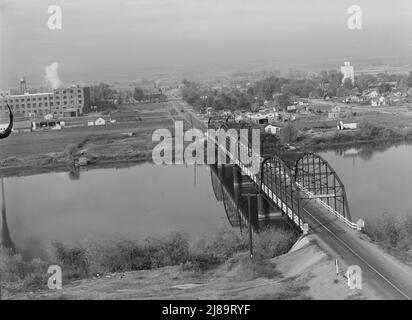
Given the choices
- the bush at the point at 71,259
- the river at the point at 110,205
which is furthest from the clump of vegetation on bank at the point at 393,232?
the bush at the point at 71,259

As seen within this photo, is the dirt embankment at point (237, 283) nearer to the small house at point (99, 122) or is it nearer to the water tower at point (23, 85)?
the small house at point (99, 122)

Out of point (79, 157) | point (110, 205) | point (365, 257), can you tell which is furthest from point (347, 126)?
point (365, 257)

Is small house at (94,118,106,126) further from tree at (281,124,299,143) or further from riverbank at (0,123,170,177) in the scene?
tree at (281,124,299,143)

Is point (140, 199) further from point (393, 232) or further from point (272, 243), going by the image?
point (393, 232)

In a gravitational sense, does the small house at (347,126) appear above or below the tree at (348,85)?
below

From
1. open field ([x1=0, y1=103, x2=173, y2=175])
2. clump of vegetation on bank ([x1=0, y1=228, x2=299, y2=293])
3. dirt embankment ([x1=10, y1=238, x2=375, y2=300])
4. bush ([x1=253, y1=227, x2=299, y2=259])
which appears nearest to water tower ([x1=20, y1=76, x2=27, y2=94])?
open field ([x1=0, y1=103, x2=173, y2=175])
